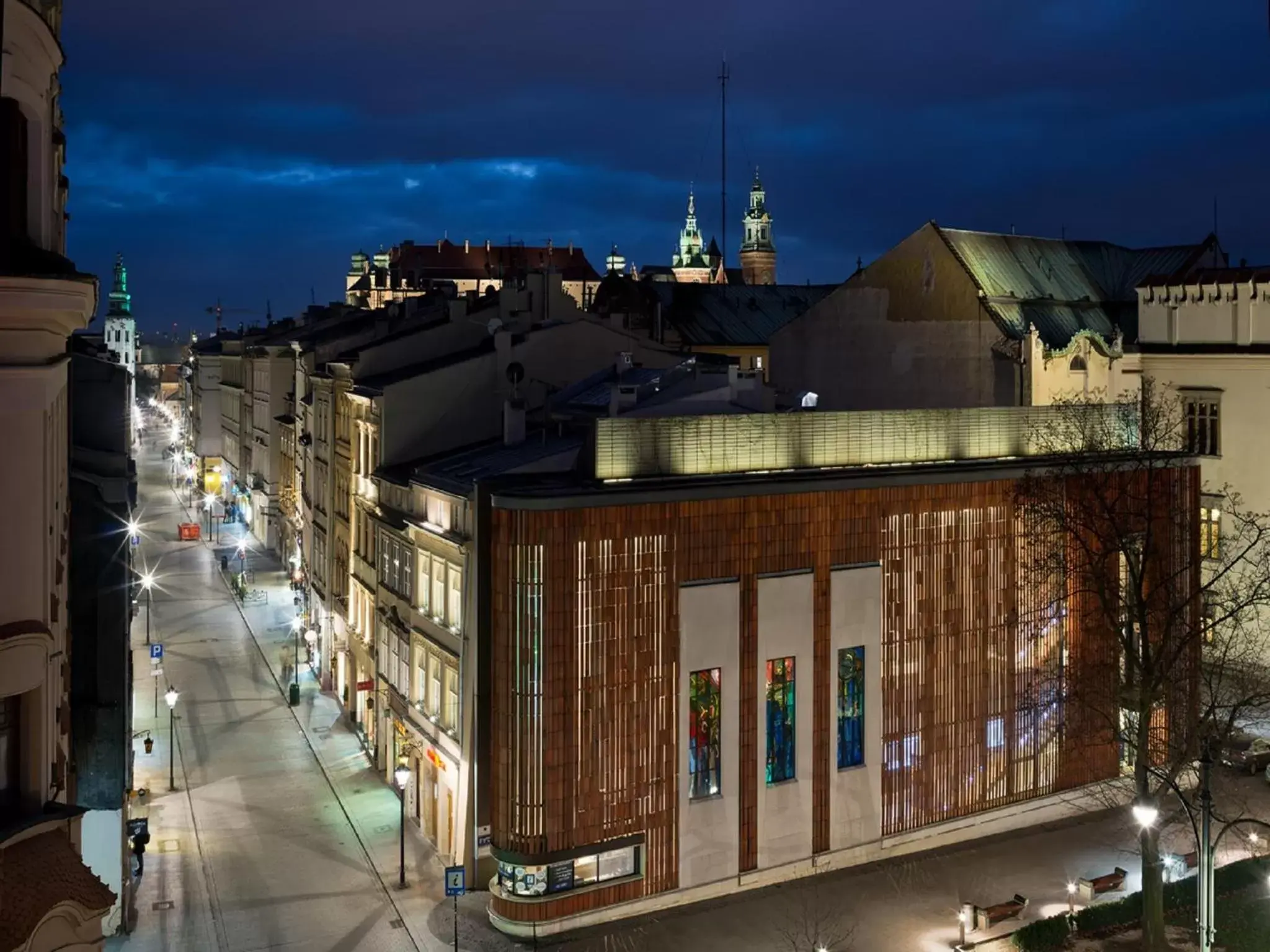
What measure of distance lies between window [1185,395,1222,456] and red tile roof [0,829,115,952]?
49548mm

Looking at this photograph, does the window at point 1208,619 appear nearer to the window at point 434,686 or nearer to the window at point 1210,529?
the window at point 1210,529

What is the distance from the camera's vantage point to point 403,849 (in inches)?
1305

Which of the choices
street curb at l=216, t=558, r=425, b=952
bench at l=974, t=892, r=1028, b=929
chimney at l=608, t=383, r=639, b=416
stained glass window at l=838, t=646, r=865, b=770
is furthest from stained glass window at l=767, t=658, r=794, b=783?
street curb at l=216, t=558, r=425, b=952

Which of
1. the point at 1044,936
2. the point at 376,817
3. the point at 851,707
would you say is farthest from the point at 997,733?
the point at 376,817

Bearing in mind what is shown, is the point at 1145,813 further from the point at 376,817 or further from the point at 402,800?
the point at 376,817

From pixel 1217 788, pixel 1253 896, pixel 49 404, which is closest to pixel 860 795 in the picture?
pixel 1253 896

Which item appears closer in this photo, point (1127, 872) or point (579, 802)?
point (579, 802)

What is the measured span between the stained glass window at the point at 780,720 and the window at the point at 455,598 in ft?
26.0

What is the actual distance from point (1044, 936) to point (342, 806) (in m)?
20.5

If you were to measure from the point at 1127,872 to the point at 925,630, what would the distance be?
26.2ft

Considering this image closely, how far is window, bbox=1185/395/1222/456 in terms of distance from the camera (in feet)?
171

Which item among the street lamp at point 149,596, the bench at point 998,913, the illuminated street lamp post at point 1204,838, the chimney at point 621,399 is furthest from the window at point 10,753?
the street lamp at point 149,596

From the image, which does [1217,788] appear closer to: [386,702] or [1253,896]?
[1253,896]

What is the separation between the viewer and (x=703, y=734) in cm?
3073
